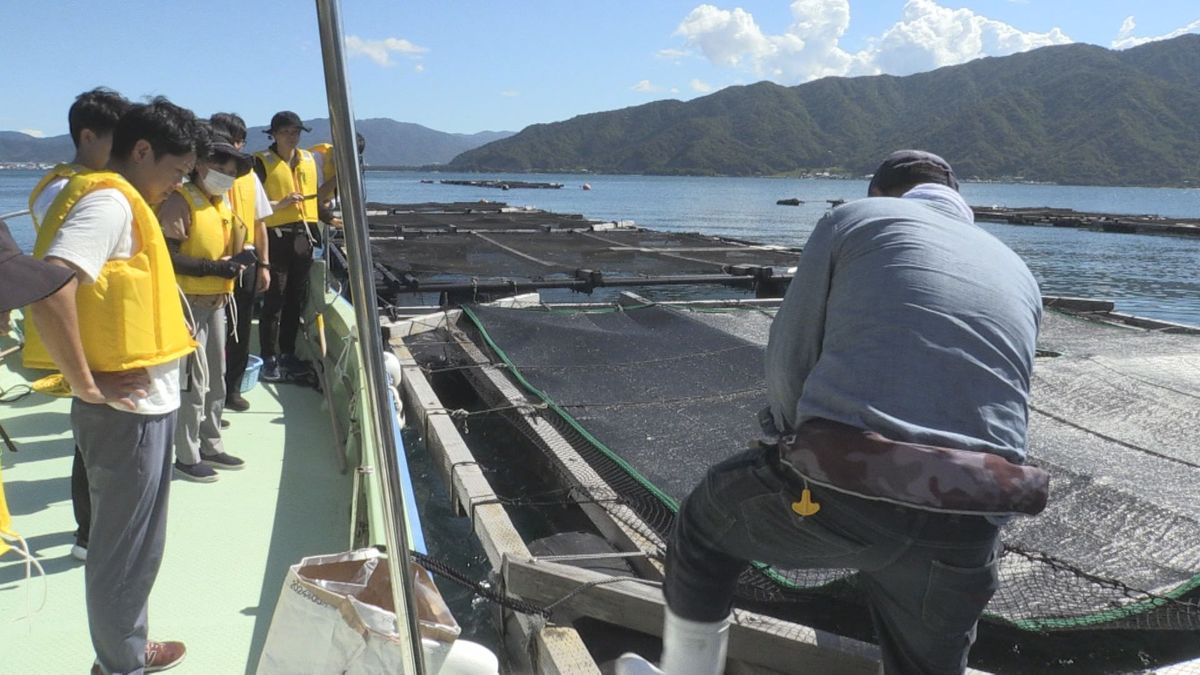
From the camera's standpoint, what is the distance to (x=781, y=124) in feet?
616

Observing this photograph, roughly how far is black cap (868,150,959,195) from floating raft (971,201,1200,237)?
44809mm

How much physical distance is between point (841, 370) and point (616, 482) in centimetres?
256

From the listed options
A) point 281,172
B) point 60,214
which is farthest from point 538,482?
point 60,214

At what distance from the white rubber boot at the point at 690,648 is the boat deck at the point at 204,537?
4.64 ft

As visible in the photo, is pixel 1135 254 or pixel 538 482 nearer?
pixel 538 482

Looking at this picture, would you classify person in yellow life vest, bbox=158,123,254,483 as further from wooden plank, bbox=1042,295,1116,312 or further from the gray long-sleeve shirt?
wooden plank, bbox=1042,295,1116,312

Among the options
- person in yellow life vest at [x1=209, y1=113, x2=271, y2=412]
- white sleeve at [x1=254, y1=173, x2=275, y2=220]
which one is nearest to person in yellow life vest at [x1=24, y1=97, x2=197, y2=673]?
person in yellow life vest at [x1=209, y1=113, x2=271, y2=412]

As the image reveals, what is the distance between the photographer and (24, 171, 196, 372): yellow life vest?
2.16m

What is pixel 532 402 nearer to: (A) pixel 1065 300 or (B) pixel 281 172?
(B) pixel 281 172

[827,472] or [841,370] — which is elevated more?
[841,370]

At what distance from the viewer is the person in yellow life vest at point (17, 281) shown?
1.71 metres

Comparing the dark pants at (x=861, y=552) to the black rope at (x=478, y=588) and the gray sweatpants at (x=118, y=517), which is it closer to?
the black rope at (x=478, y=588)

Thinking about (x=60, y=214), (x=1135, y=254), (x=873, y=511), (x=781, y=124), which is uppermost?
(x=781, y=124)

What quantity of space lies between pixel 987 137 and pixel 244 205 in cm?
16077
